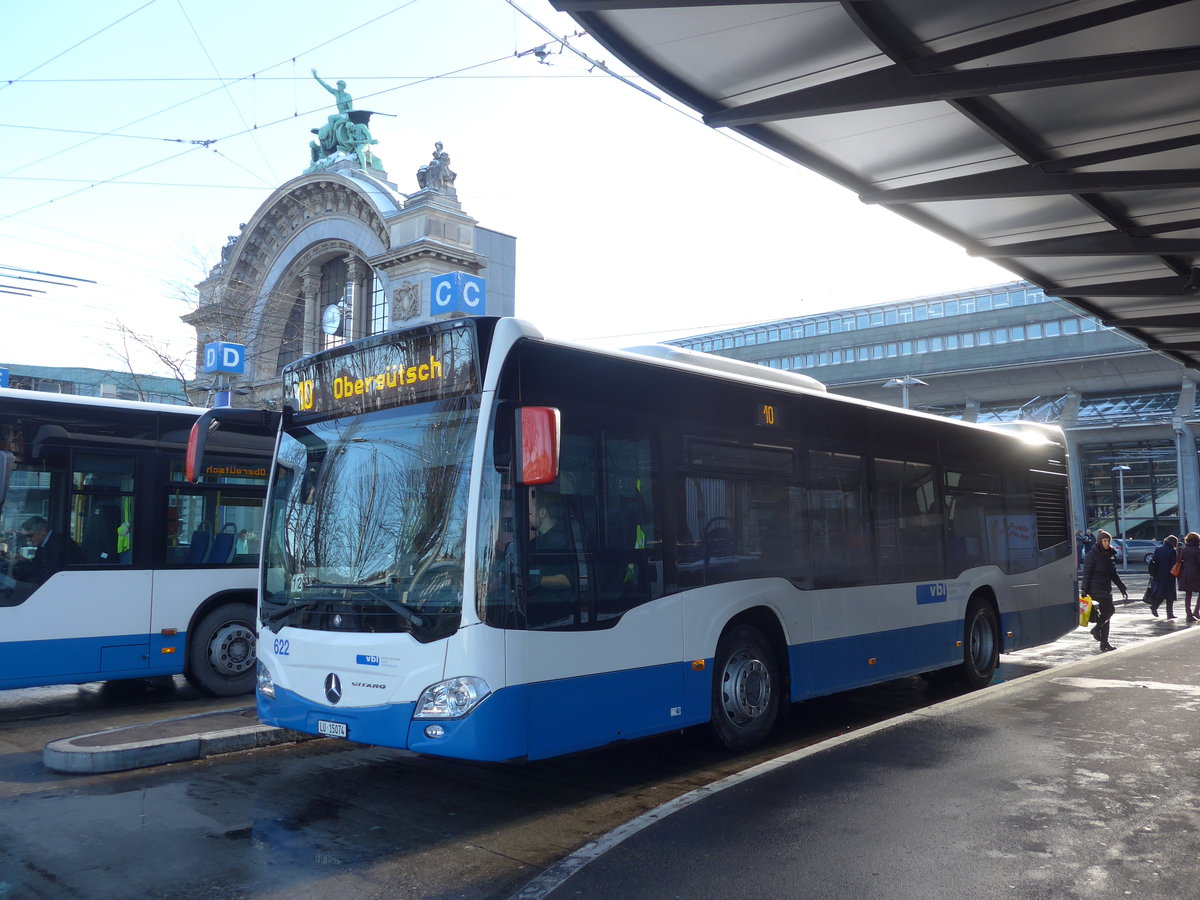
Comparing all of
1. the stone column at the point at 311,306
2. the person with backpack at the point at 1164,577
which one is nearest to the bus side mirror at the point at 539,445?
the person with backpack at the point at 1164,577

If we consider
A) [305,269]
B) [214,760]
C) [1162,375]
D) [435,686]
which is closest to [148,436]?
[214,760]

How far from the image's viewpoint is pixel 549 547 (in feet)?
20.6

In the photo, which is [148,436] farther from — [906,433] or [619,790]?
[906,433]

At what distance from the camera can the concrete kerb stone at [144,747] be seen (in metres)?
7.41

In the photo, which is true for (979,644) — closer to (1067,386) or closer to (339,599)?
(339,599)

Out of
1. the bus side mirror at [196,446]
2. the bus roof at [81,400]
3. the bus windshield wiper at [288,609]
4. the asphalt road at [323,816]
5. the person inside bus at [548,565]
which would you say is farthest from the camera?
the bus roof at [81,400]

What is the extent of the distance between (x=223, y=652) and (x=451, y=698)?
573cm

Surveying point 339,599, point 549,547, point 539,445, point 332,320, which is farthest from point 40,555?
point 332,320

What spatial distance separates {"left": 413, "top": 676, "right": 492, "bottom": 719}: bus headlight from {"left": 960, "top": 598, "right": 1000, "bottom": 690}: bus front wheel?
700cm

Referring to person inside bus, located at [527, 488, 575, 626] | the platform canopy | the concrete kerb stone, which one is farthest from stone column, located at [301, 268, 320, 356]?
person inside bus, located at [527, 488, 575, 626]

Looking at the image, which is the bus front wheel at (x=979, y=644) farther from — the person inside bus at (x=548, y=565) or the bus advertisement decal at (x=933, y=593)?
the person inside bus at (x=548, y=565)

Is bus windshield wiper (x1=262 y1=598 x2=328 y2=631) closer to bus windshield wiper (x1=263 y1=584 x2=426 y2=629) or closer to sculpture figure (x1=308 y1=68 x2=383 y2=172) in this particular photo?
bus windshield wiper (x1=263 y1=584 x2=426 y2=629)

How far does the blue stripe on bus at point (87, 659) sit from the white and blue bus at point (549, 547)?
138 inches

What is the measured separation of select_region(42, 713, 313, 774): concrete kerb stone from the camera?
7.41m
